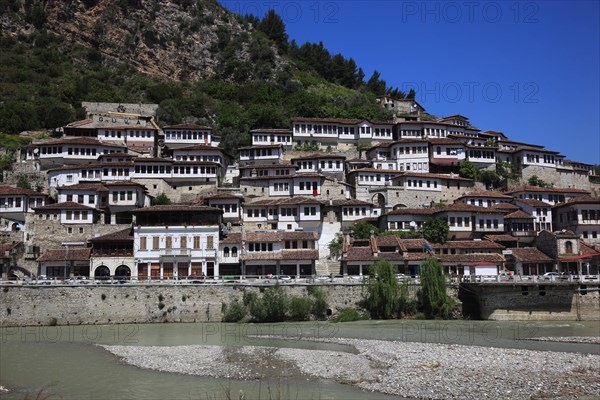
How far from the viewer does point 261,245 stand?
51.7 m

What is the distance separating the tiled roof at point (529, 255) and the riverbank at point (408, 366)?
815 inches

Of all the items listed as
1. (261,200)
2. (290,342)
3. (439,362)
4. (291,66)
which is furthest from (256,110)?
(439,362)

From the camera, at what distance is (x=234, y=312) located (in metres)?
43.6

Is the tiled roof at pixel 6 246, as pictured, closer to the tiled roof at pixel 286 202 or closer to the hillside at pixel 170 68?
the tiled roof at pixel 286 202

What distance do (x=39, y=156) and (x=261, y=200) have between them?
88.0 ft

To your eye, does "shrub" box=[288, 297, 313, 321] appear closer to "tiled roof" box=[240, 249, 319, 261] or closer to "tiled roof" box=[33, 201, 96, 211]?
"tiled roof" box=[240, 249, 319, 261]

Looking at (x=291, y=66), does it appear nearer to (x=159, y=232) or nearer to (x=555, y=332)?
(x=159, y=232)

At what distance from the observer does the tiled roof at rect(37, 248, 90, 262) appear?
49.3 m

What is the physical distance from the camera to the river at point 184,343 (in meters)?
24.8

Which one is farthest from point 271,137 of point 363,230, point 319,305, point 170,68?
point 170,68

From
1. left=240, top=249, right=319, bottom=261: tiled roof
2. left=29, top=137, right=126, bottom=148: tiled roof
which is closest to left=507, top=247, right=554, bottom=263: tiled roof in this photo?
left=240, top=249, right=319, bottom=261: tiled roof

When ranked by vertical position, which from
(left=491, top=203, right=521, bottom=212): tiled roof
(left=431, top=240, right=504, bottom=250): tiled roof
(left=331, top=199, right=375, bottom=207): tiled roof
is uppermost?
(left=331, top=199, right=375, bottom=207): tiled roof

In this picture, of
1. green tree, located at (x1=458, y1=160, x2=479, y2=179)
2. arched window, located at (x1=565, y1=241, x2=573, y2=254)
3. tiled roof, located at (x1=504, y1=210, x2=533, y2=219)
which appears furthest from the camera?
green tree, located at (x1=458, y1=160, x2=479, y2=179)

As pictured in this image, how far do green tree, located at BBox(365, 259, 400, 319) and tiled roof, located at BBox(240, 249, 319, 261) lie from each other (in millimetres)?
7495
